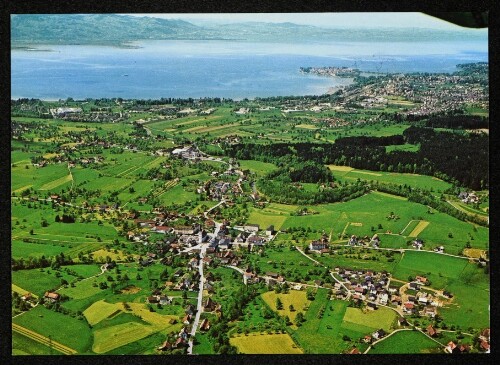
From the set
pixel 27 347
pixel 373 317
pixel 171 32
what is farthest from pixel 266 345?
pixel 171 32

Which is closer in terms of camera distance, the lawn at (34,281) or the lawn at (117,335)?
the lawn at (117,335)

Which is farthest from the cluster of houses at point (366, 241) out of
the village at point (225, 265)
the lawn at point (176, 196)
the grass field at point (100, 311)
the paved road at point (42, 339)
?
the paved road at point (42, 339)

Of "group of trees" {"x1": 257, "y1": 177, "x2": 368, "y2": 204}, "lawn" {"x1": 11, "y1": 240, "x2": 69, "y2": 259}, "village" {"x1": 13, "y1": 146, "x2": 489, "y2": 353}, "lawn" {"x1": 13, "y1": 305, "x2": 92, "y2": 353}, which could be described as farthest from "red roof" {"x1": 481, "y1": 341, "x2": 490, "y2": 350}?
"lawn" {"x1": 11, "y1": 240, "x2": 69, "y2": 259}

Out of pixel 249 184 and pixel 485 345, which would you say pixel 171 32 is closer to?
pixel 249 184

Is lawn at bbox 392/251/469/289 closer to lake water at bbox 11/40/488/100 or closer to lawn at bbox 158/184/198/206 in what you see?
lake water at bbox 11/40/488/100

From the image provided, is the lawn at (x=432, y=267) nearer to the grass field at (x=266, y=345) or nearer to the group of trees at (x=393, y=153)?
the group of trees at (x=393, y=153)

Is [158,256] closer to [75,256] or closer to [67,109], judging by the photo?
[75,256]
